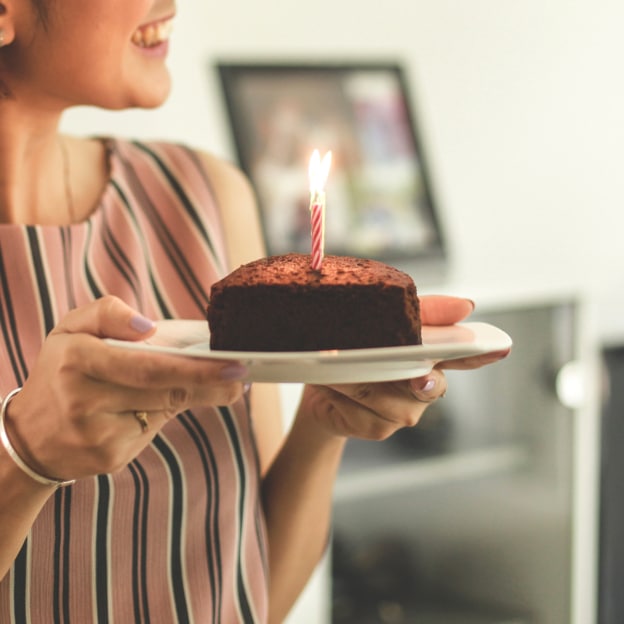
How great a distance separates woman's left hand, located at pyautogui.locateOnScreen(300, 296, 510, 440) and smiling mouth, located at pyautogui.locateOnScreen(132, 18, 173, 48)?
1.31ft

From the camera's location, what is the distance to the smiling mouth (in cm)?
96

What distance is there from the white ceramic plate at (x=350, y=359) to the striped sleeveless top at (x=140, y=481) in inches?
8.5

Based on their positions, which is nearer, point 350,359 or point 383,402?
point 350,359

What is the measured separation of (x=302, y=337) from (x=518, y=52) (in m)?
1.91

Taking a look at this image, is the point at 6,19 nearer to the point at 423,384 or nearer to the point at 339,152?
the point at 423,384

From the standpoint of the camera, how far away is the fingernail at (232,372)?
61 cm

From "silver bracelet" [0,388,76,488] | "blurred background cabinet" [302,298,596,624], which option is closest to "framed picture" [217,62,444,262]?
"blurred background cabinet" [302,298,596,624]

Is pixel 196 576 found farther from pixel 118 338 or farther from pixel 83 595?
pixel 118 338

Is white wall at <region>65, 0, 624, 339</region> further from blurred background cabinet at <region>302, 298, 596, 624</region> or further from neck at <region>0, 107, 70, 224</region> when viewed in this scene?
neck at <region>0, 107, 70, 224</region>

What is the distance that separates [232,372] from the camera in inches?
24.2

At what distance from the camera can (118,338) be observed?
65 cm

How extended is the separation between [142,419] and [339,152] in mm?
1565

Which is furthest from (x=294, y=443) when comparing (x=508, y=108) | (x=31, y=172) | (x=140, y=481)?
Answer: (x=508, y=108)

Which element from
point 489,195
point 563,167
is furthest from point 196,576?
point 563,167
